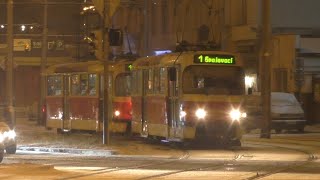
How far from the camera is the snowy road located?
19.0 m

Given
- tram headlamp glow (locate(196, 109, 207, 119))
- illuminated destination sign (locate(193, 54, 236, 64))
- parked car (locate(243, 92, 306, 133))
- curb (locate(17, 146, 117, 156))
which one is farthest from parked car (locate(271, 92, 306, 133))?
curb (locate(17, 146, 117, 156))

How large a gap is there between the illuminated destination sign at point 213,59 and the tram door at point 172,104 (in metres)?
0.85

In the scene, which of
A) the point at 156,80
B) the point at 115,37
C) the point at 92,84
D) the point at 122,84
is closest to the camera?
the point at 115,37

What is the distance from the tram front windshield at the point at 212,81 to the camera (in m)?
27.8

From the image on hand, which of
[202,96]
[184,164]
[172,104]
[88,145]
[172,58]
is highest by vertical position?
[172,58]

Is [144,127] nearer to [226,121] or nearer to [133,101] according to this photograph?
[133,101]

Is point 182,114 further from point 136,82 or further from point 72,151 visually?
point 136,82

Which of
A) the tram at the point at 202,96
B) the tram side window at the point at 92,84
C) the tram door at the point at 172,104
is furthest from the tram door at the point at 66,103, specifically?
the tram door at the point at 172,104

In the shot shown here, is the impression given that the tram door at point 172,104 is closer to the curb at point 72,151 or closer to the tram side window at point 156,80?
the tram side window at point 156,80

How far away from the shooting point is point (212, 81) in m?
27.9

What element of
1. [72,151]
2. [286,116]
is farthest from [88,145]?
[286,116]

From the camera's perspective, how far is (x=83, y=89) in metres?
35.8

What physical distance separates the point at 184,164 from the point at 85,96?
1357cm

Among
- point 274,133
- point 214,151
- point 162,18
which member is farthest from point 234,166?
point 162,18
